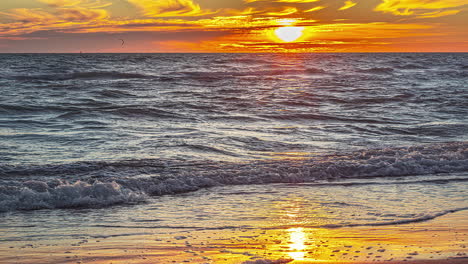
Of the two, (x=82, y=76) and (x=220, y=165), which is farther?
(x=82, y=76)

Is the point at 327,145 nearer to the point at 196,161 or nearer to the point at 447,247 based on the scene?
the point at 196,161

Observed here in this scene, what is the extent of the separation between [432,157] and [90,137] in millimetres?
7870

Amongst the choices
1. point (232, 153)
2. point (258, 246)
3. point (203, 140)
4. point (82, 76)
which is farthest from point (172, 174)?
point (82, 76)

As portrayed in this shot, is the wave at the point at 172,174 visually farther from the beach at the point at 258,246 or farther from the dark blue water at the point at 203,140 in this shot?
A: the beach at the point at 258,246

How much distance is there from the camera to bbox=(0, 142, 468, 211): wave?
673 centimetres

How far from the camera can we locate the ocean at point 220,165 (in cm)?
578

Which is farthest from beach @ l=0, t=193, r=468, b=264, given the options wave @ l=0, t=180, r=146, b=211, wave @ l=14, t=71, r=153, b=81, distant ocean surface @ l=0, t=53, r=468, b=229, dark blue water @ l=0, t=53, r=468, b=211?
wave @ l=14, t=71, r=153, b=81

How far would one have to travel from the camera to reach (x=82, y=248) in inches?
181

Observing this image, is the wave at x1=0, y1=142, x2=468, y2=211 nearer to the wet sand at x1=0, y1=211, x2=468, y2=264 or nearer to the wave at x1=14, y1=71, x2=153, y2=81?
the wet sand at x1=0, y1=211, x2=468, y2=264

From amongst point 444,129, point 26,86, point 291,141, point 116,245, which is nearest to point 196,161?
point 291,141

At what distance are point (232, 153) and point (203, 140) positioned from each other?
1545 millimetres

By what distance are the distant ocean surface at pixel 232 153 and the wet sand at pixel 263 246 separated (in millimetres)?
454

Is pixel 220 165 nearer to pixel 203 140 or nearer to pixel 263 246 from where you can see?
pixel 203 140

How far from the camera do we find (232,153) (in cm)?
1012
